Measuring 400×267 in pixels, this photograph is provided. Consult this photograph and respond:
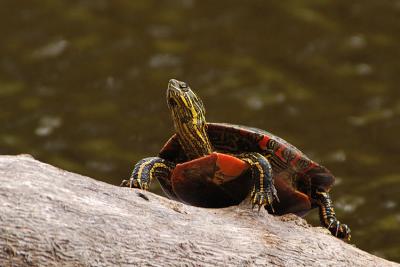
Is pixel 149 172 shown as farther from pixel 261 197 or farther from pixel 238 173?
pixel 261 197

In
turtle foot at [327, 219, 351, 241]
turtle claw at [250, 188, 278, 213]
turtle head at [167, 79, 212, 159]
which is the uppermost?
turtle head at [167, 79, 212, 159]

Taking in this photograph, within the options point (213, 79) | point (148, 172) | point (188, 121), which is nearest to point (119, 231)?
point (148, 172)

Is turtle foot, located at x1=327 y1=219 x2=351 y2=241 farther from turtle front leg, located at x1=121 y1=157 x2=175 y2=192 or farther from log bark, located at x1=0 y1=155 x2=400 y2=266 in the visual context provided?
turtle front leg, located at x1=121 y1=157 x2=175 y2=192

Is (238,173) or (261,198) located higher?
(238,173)

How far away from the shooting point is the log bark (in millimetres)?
3592

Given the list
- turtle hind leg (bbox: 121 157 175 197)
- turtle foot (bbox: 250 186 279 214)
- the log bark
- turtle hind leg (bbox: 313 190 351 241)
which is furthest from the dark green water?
the log bark

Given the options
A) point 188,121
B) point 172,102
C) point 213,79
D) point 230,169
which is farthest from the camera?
point 213,79

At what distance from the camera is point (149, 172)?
488 centimetres

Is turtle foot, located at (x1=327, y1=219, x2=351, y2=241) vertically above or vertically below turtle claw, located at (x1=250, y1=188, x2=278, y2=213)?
above

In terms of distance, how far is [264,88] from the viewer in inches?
388

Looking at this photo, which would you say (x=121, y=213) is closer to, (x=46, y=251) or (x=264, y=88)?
(x=46, y=251)

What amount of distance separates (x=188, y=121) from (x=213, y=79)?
15.5 ft

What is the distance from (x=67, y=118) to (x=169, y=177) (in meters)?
4.63

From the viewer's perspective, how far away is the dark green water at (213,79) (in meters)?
9.19
